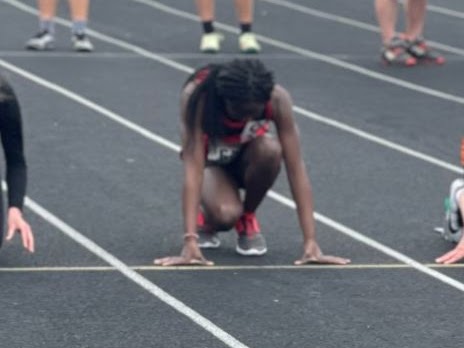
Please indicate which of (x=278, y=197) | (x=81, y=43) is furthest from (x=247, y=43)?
(x=278, y=197)

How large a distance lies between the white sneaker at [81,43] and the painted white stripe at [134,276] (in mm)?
4702

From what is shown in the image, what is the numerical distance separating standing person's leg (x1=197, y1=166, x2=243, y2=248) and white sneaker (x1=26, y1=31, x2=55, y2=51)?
18.8 feet

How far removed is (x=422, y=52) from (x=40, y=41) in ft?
11.1

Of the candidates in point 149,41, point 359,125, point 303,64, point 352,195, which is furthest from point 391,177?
point 149,41

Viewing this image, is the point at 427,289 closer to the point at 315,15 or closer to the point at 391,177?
the point at 391,177

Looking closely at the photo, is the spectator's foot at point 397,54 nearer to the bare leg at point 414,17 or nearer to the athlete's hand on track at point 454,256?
the bare leg at point 414,17

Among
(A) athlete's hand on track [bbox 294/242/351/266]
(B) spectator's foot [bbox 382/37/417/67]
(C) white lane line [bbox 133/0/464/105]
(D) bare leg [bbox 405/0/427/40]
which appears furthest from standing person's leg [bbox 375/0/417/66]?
(A) athlete's hand on track [bbox 294/242/351/266]

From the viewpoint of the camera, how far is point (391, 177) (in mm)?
9992

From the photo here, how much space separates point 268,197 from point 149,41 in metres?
5.34

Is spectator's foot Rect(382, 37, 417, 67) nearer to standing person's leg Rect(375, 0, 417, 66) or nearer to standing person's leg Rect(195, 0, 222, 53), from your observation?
standing person's leg Rect(375, 0, 417, 66)

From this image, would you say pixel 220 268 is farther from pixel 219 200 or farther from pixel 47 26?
pixel 47 26

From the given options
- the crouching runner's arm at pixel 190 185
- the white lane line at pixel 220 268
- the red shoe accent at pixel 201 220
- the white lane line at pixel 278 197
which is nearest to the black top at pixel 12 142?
the white lane line at pixel 220 268

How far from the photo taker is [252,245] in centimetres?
802

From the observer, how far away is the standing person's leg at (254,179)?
25.8 feet
